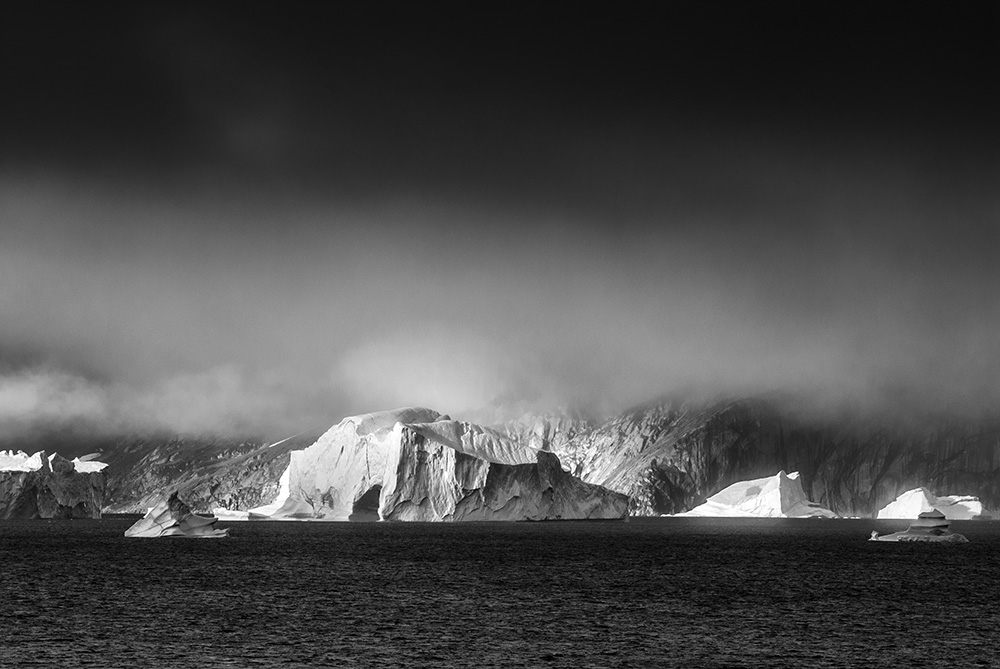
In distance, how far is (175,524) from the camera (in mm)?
139250

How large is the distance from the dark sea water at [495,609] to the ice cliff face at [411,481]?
71.8 metres

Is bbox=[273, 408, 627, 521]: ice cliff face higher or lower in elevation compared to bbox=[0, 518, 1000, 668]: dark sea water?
higher

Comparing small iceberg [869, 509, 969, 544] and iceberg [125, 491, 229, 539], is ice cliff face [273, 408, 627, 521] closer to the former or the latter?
iceberg [125, 491, 229, 539]

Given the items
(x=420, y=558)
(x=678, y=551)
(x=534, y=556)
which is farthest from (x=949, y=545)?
(x=420, y=558)

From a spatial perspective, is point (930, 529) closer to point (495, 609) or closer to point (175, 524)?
point (495, 609)

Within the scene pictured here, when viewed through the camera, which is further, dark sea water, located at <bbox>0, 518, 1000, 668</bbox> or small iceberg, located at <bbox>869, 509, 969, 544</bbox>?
small iceberg, located at <bbox>869, 509, 969, 544</bbox>

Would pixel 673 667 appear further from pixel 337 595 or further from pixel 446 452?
pixel 446 452

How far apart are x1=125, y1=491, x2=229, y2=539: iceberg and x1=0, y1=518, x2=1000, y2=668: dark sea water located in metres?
33.7

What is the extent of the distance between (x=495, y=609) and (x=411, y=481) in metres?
123

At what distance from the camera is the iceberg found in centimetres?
13900

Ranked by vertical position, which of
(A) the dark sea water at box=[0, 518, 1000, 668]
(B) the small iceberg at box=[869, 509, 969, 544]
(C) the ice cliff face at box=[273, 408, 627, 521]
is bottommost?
(A) the dark sea water at box=[0, 518, 1000, 668]

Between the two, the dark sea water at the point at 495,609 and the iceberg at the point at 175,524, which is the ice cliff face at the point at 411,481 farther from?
the dark sea water at the point at 495,609

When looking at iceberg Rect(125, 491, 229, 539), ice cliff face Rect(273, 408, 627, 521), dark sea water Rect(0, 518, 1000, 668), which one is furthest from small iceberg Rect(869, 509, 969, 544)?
iceberg Rect(125, 491, 229, 539)

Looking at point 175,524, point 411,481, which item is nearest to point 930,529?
point 411,481
